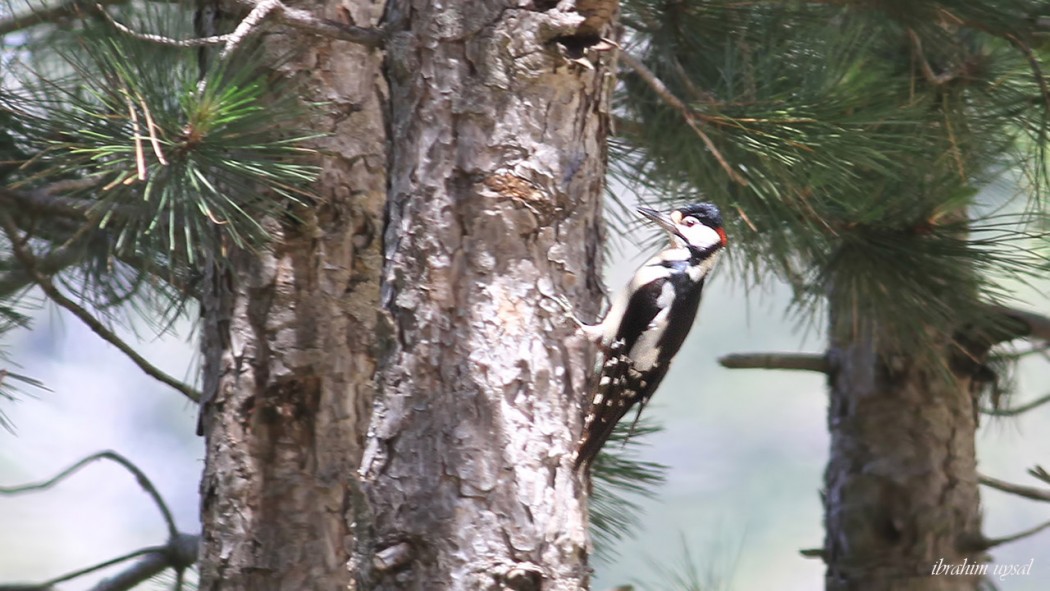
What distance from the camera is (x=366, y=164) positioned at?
5.32 ft

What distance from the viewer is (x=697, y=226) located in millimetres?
1672

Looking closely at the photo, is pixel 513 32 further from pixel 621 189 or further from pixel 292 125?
pixel 621 189

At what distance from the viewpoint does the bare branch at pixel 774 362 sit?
100 inches

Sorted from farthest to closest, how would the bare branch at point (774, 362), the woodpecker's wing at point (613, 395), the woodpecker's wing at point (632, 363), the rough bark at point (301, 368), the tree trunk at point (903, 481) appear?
1. the bare branch at point (774, 362)
2. the tree trunk at point (903, 481)
3. the rough bark at point (301, 368)
4. the woodpecker's wing at point (632, 363)
5. the woodpecker's wing at point (613, 395)

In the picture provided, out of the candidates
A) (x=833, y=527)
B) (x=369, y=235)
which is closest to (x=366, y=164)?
(x=369, y=235)

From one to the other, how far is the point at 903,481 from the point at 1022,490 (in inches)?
10.1

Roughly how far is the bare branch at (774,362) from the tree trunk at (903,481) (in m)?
0.10

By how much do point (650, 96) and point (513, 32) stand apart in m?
0.93

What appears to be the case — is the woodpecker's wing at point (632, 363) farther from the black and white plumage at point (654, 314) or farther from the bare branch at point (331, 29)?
the bare branch at point (331, 29)

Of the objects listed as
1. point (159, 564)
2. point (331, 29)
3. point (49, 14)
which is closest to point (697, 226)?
point (331, 29)

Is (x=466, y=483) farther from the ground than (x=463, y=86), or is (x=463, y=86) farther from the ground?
(x=463, y=86)

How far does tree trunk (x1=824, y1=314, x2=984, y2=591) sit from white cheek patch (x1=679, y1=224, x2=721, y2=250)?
2.97 feet

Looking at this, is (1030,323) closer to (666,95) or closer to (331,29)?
(666,95)

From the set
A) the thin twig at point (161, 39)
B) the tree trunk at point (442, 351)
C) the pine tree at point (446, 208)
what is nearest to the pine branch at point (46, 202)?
the pine tree at point (446, 208)
